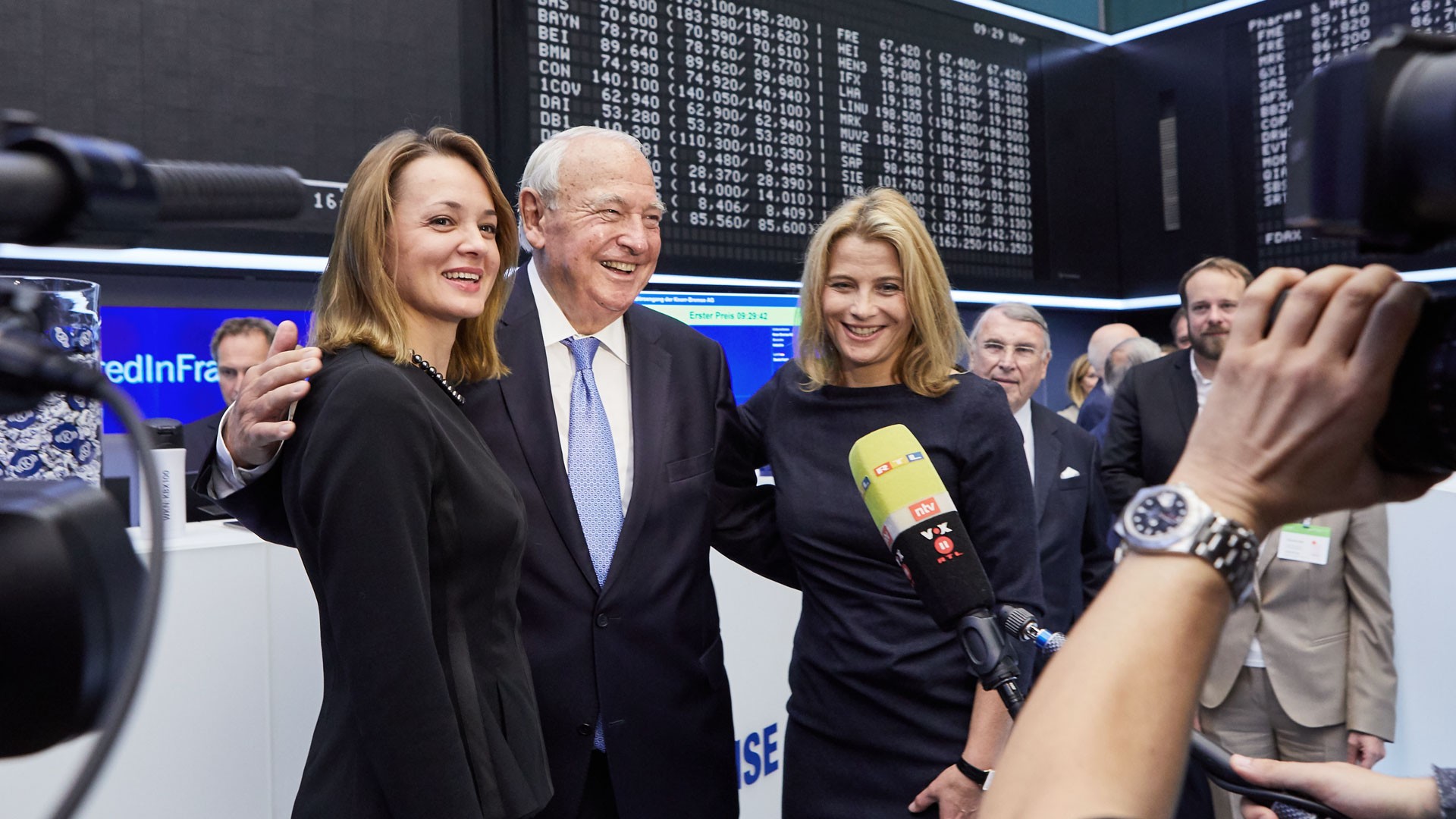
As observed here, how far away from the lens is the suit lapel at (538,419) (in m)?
1.71

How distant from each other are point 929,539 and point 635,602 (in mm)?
522

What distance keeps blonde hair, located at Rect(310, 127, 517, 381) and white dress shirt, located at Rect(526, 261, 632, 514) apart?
0.87 ft

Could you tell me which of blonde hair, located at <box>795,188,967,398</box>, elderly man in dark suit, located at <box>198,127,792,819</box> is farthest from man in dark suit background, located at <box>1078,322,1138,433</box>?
elderly man in dark suit, located at <box>198,127,792,819</box>

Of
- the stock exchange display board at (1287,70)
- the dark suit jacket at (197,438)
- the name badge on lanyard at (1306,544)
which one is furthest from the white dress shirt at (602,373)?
the stock exchange display board at (1287,70)

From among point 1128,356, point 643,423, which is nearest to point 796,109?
point 1128,356

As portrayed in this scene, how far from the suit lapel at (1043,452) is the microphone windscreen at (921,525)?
162cm

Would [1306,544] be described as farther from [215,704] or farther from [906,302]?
[215,704]

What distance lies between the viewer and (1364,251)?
620 millimetres

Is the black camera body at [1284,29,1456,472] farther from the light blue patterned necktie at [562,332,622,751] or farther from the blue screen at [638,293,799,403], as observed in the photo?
the blue screen at [638,293,799,403]

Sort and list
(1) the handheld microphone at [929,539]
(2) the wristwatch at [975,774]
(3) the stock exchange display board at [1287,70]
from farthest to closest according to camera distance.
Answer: (3) the stock exchange display board at [1287,70] → (2) the wristwatch at [975,774] → (1) the handheld microphone at [929,539]

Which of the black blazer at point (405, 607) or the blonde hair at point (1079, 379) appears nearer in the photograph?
the black blazer at point (405, 607)

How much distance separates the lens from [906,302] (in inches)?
73.6

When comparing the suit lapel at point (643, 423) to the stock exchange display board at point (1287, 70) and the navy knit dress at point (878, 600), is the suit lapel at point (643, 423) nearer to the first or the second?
the navy knit dress at point (878, 600)

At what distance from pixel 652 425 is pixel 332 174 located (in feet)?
6.69
